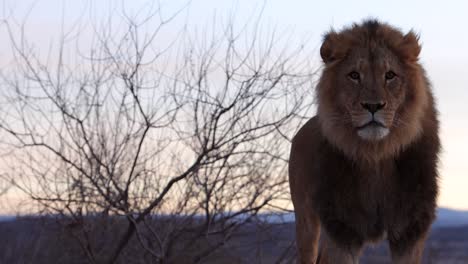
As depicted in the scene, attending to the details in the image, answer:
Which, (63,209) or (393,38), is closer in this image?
(393,38)

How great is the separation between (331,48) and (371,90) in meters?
0.48

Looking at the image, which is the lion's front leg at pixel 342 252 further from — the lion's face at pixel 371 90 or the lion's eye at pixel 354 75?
the lion's eye at pixel 354 75

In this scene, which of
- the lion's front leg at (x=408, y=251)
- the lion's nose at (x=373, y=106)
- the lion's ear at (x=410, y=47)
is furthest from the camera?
the lion's front leg at (x=408, y=251)

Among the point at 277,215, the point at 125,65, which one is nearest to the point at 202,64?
the point at 125,65

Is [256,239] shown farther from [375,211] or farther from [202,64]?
[375,211]

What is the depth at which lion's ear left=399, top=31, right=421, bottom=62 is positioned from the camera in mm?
4723

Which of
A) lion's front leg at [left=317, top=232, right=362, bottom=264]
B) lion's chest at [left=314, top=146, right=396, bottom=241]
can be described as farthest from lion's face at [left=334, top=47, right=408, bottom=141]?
lion's front leg at [left=317, top=232, right=362, bottom=264]

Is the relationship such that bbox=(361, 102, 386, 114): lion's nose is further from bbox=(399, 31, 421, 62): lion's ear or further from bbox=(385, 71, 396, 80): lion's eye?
bbox=(399, 31, 421, 62): lion's ear

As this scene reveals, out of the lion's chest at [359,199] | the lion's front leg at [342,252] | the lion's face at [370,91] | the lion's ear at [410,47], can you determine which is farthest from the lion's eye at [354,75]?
the lion's front leg at [342,252]

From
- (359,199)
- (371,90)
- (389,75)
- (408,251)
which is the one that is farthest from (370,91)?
(408,251)

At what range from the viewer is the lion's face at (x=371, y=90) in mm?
4445

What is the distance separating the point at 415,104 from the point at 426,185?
21.6 inches

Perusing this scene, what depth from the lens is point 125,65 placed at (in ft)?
23.5

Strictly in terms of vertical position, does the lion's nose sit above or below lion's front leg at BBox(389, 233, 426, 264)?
above
